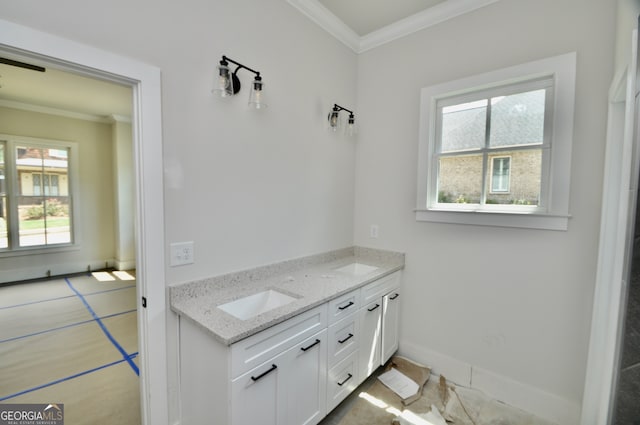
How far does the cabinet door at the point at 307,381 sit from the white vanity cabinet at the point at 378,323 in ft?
1.41

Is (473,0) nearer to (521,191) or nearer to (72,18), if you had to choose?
(521,191)

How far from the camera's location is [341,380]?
73.0 inches

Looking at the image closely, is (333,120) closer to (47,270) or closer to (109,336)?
(109,336)

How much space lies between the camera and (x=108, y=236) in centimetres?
539

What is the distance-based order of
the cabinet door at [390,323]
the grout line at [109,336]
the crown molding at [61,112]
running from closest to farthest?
1. the cabinet door at [390,323]
2. the grout line at [109,336]
3. the crown molding at [61,112]

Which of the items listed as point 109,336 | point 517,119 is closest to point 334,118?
point 517,119

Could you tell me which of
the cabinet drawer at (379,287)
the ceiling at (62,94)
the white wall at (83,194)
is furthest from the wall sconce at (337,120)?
the white wall at (83,194)

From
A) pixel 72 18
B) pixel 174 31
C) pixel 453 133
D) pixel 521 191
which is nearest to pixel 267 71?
pixel 174 31

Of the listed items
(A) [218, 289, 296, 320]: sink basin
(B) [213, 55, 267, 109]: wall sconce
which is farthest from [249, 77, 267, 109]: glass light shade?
(A) [218, 289, 296, 320]: sink basin

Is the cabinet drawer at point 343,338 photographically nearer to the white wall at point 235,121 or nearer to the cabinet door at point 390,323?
the cabinet door at point 390,323

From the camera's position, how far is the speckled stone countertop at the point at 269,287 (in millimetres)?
1303

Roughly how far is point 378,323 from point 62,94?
509 centimetres

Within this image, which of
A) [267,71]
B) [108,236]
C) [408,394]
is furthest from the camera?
[108,236]

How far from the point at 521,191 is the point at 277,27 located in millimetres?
2109
